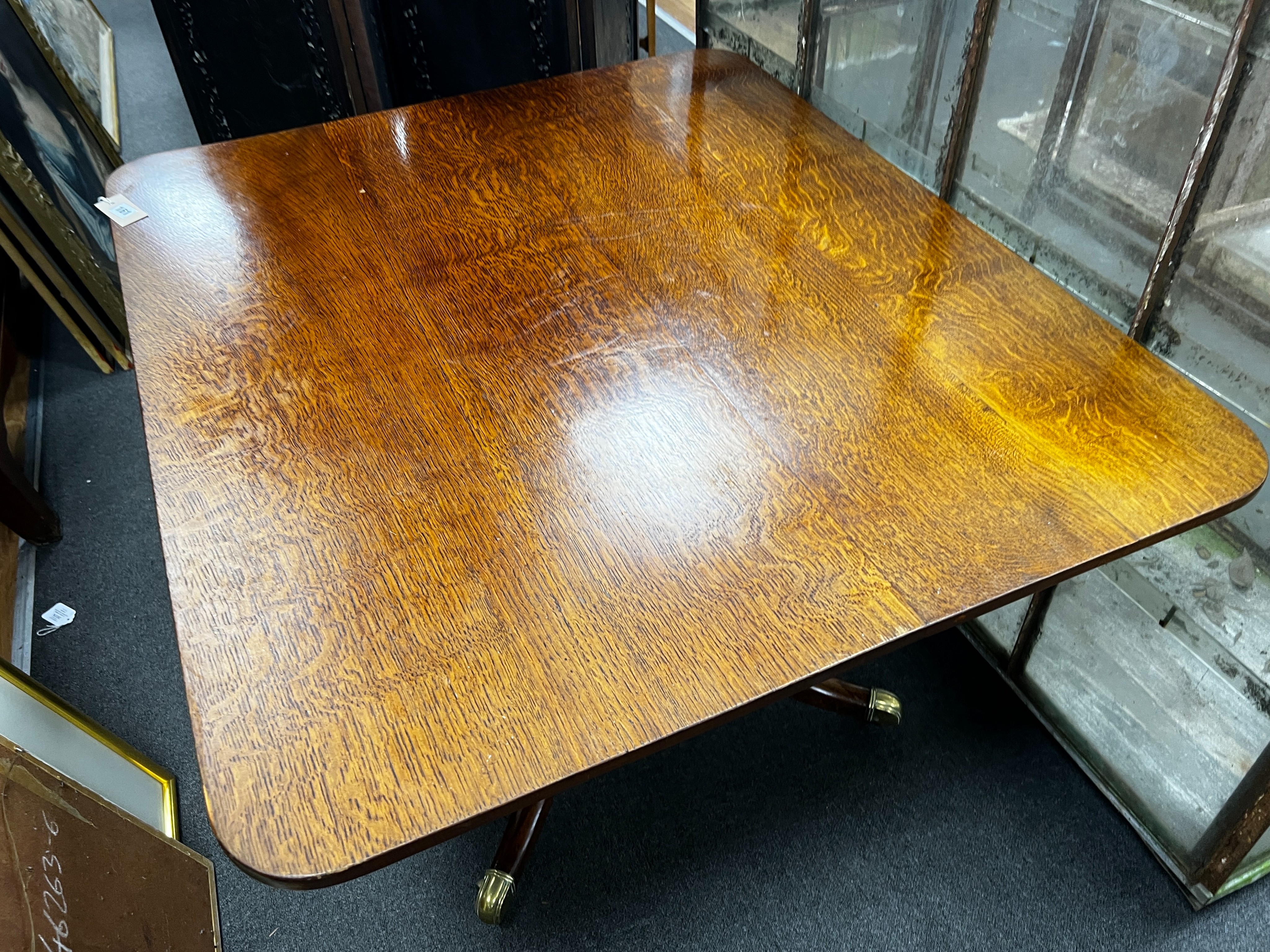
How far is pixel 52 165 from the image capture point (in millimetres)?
2279

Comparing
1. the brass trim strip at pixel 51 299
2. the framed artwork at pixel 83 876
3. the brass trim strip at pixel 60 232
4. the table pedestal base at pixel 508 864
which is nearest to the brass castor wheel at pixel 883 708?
the table pedestal base at pixel 508 864

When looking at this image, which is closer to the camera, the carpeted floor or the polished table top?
the polished table top

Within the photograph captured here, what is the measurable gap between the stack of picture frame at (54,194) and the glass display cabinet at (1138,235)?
1780mm

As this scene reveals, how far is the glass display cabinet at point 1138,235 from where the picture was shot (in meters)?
0.99

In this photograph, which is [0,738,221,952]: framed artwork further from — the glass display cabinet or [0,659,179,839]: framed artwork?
the glass display cabinet

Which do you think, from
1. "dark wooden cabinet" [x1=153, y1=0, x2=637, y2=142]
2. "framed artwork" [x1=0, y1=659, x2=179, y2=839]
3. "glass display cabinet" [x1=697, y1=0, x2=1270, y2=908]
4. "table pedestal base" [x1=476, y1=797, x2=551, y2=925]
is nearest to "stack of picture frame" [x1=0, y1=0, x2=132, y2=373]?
"dark wooden cabinet" [x1=153, y1=0, x2=637, y2=142]

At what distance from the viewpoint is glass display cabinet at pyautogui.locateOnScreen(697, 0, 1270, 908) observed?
0.99 metres

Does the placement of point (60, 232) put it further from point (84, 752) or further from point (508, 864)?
point (508, 864)

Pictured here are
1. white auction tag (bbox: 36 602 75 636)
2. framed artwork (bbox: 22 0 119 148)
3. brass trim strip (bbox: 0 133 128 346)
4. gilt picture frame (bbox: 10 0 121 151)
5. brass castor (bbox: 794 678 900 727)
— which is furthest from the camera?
framed artwork (bbox: 22 0 119 148)

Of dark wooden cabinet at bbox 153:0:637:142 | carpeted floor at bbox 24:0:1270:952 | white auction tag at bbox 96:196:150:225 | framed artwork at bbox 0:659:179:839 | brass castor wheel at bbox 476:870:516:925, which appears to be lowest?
carpeted floor at bbox 24:0:1270:952

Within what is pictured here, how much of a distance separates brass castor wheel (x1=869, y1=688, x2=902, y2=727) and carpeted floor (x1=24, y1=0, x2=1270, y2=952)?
0.18 feet

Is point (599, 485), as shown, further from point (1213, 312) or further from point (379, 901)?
point (379, 901)

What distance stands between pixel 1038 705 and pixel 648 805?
27.9 inches

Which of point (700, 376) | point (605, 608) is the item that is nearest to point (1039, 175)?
point (700, 376)
